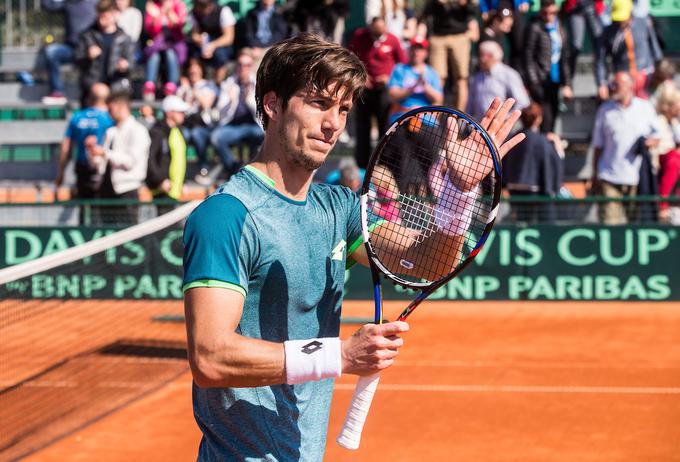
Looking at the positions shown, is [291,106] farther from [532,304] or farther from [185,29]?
[185,29]

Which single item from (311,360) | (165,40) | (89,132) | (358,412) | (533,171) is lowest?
(533,171)

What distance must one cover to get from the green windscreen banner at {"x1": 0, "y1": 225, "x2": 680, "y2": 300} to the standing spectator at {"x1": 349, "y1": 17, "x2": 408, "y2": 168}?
7.48 ft

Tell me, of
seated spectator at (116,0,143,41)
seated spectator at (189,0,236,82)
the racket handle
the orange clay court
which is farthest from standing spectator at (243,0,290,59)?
the racket handle

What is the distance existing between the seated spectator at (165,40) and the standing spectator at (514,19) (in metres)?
4.74

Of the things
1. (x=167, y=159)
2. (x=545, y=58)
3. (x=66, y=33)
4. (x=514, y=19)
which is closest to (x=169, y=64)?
(x=66, y=33)

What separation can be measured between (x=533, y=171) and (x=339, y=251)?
932cm

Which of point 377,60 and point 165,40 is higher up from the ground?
point 165,40

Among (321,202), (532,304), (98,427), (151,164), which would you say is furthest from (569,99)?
(321,202)

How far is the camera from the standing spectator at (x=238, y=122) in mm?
14195

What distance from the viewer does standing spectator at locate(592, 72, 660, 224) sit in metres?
12.5

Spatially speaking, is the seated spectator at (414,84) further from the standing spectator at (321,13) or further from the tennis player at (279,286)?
the tennis player at (279,286)

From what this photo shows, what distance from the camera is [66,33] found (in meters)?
17.9

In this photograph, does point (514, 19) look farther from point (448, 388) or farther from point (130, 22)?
point (448, 388)

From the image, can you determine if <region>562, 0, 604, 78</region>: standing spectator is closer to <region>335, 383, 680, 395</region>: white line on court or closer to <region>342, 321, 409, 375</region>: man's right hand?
<region>335, 383, 680, 395</region>: white line on court
